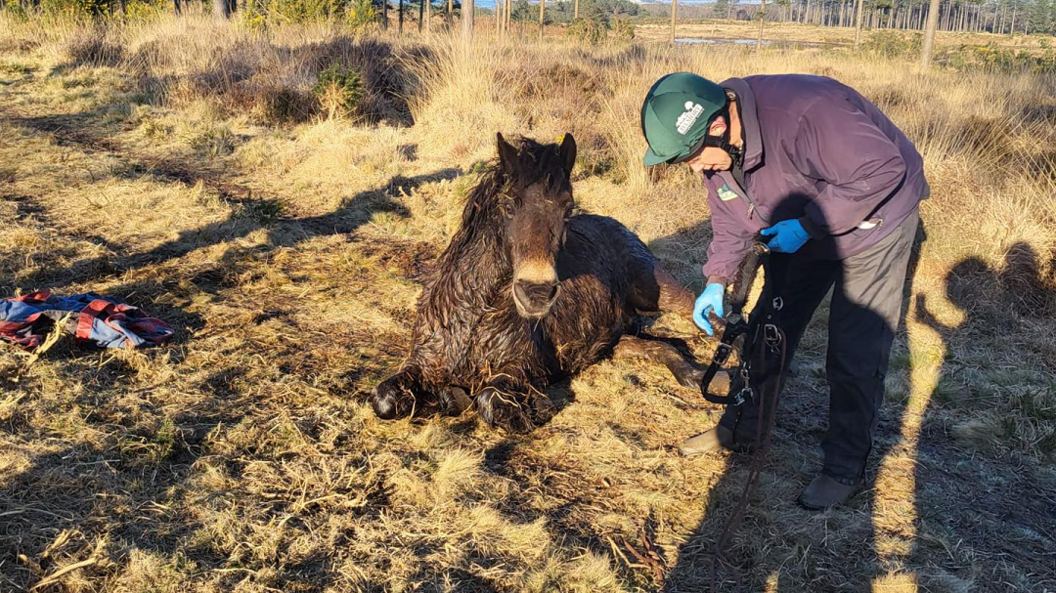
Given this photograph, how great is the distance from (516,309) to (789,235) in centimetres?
163

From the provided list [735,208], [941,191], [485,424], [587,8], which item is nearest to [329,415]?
[485,424]

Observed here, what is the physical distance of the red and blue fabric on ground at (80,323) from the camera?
13.8ft

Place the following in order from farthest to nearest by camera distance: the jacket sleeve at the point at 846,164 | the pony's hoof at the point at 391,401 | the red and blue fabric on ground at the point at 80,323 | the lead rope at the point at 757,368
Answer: the red and blue fabric on ground at the point at 80,323 → the pony's hoof at the point at 391,401 → the lead rope at the point at 757,368 → the jacket sleeve at the point at 846,164

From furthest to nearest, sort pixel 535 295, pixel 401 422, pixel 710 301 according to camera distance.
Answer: pixel 401 422, pixel 710 301, pixel 535 295

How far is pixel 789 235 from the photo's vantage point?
3006 millimetres

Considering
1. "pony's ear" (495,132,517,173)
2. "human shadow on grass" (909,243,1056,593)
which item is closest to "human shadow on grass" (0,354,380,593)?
"pony's ear" (495,132,517,173)

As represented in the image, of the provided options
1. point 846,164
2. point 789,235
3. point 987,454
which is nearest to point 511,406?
point 789,235

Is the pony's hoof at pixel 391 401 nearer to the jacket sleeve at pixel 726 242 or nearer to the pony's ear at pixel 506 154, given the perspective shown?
the pony's ear at pixel 506 154

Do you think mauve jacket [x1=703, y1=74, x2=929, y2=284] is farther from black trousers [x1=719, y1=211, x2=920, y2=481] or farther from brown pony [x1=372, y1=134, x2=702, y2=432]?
brown pony [x1=372, y1=134, x2=702, y2=432]

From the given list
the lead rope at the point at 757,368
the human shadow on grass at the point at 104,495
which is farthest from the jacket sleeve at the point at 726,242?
the human shadow on grass at the point at 104,495

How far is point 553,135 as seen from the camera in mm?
10352

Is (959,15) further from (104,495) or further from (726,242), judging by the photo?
(104,495)

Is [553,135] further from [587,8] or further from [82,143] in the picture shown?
[587,8]

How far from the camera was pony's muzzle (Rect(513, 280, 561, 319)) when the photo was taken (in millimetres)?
3141
